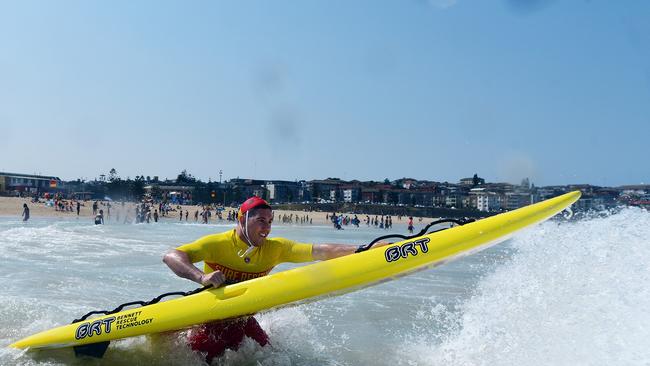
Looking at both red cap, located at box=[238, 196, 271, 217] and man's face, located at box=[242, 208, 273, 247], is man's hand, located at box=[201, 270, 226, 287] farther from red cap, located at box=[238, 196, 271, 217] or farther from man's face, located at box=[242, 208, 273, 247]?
red cap, located at box=[238, 196, 271, 217]

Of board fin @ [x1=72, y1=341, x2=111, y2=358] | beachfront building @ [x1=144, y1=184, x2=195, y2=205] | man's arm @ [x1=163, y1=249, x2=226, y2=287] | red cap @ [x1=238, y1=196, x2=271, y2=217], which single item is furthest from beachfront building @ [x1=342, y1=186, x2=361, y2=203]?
man's arm @ [x1=163, y1=249, x2=226, y2=287]

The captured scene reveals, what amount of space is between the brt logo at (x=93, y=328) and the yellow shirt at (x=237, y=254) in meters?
0.81

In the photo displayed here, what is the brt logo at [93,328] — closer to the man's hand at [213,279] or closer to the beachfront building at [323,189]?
the man's hand at [213,279]

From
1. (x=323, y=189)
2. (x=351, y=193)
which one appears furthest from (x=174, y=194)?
(x=351, y=193)

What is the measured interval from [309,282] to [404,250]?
730 millimetres

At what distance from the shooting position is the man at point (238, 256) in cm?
404

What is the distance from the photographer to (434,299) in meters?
8.06

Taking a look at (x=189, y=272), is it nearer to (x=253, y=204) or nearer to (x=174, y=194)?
(x=253, y=204)

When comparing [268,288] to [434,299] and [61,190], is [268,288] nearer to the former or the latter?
[434,299]

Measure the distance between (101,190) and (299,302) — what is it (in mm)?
109193

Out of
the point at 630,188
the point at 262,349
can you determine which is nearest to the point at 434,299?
the point at 262,349

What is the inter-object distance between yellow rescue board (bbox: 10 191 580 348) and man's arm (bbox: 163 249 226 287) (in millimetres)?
88

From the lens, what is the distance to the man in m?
4.04

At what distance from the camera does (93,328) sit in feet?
13.9
